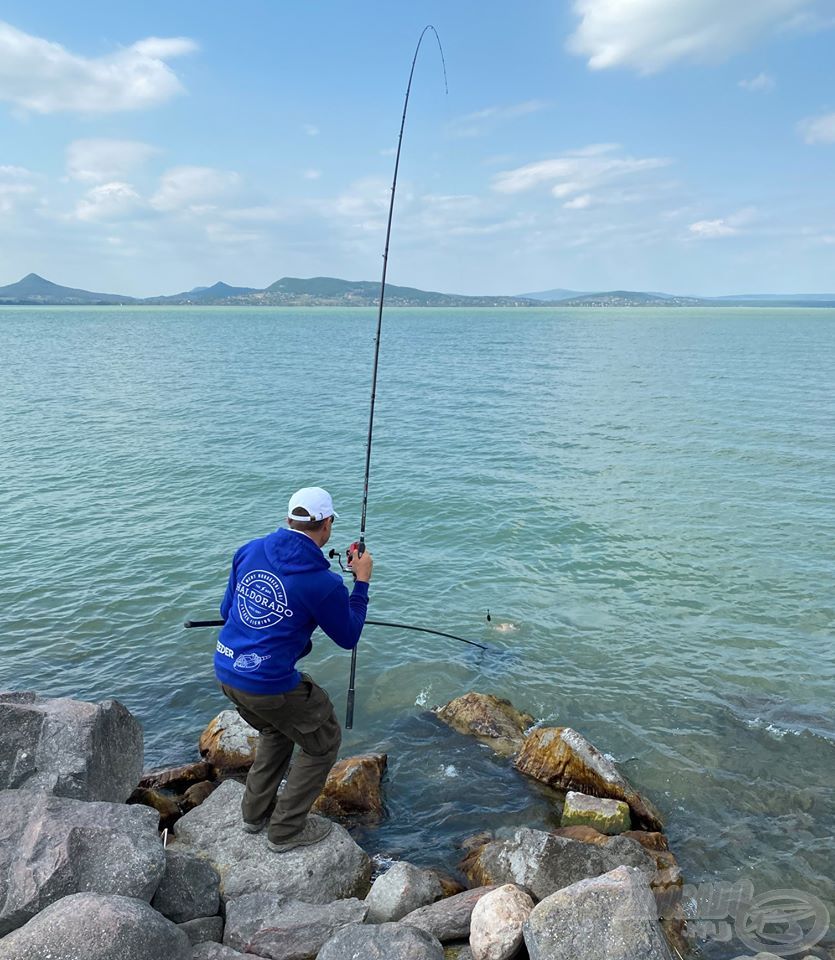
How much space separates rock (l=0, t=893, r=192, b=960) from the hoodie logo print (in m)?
1.77

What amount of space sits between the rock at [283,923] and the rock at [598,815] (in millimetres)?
2402

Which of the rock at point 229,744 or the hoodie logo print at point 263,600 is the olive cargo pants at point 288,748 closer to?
the hoodie logo print at point 263,600

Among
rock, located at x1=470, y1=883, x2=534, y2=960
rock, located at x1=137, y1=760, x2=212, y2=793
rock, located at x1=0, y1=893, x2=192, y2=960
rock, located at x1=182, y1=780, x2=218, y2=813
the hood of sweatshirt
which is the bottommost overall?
rock, located at x1=137, y1=760, x2=212, y2=793

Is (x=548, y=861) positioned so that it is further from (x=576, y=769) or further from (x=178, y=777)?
(x=178, y=777)

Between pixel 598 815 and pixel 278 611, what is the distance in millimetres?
3834

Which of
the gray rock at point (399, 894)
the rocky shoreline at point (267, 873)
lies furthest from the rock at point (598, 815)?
the gray rock at point (399, 894)

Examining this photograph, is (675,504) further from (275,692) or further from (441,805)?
(275,692)

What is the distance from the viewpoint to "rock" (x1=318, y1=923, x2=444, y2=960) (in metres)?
4.28

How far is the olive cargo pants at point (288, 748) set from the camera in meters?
5.26

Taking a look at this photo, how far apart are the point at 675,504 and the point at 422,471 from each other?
25.0 ft

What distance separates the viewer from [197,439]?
90.7 feet

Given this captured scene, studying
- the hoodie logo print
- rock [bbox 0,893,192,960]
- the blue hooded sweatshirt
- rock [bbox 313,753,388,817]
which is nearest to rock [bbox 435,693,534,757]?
rock [bbox 313,753,388,817]

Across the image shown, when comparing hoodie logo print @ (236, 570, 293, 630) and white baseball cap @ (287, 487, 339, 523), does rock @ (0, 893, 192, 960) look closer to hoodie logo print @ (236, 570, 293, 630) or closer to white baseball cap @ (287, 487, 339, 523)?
hoodie logo print @ (236, 570, 293, 630)

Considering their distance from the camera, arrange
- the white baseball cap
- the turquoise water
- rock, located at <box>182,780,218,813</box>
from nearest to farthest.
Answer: the white baseball cap
rock, located at <box>182,780,218,813</box>
the turquoise water
